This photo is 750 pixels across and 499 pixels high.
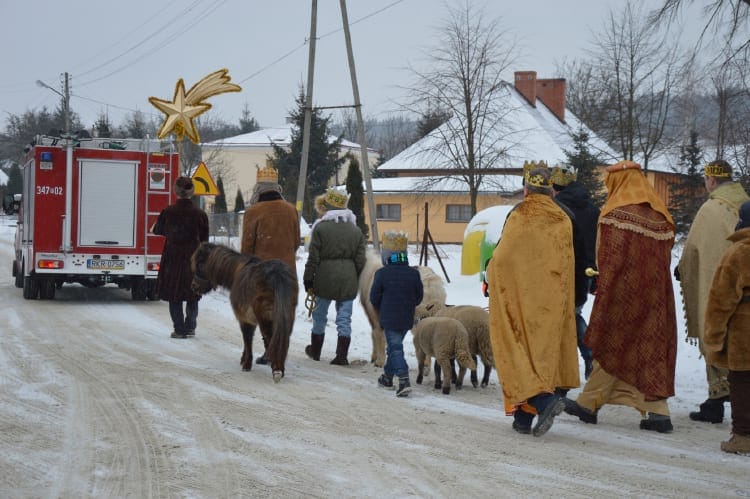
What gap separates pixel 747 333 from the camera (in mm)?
6965

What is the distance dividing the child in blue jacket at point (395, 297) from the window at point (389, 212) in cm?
3958

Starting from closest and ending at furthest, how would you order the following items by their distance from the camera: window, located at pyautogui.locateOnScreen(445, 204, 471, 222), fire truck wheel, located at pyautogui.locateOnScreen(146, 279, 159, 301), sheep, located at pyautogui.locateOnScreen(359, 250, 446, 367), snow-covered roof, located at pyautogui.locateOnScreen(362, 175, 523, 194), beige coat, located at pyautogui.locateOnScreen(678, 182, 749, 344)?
beige coat, located at pyautogui.locateOnScreen(678, 182, 749, 344), sheep, located at pyautogui.locateOnScreen(359, 250, 446, 367), fire truck wheel, located at pyautogui.locateOnScreen(146, 279, 159, 301), snow-covered roof, located at pyautogui.locateOnScreen(362, 175, 523, 194), window, located at pyautogui.locateOnScreen(445, 204, 471, 222)

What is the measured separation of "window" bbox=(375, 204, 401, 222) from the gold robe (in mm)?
41336

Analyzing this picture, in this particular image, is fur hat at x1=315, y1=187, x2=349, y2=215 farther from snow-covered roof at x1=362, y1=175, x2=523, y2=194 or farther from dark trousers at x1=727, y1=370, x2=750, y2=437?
snow-covered roof at x1=362, y1=175, x2=523, y2=194

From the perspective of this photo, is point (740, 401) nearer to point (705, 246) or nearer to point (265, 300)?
point (705, 246)

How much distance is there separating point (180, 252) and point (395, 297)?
4.68 meters

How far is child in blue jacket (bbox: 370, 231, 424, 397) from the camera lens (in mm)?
9156

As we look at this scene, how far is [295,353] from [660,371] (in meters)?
5.46

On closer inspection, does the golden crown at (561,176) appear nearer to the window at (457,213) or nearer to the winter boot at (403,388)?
the winter boot at (403,388)

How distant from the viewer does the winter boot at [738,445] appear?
680 centimetres

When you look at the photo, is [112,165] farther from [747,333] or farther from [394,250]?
[747,333]

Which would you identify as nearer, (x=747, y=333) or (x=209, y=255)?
(x=747, y=333)

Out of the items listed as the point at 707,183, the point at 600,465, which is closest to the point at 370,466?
the point at 600,465

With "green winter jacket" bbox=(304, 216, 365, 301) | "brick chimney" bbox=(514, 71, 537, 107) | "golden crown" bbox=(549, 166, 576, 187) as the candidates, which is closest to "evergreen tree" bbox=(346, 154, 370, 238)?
"brick chimney" bbox=(514, 71, 537, 107)
